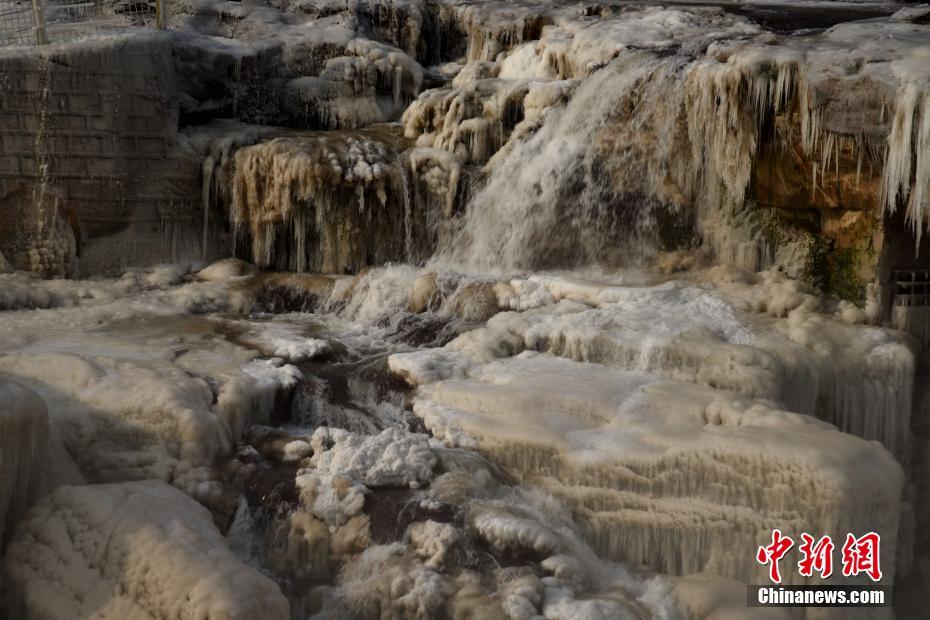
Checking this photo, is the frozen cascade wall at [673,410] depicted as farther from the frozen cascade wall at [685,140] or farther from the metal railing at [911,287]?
the frozen cascade wall at [685,140]

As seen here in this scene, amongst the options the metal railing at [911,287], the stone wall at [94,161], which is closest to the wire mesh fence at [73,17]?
the stone wall at [94,161]

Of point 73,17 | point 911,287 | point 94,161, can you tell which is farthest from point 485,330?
point 73,17

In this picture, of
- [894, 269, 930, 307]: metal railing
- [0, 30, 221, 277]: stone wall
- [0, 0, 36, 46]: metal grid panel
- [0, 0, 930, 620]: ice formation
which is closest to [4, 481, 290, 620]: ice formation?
[0, 0, 930, 620]: ice formation

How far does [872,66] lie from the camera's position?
8.27 meters

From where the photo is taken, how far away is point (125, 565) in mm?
5152

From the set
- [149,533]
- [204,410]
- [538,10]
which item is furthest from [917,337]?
[538,10]

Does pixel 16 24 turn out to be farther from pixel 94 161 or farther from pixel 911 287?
pixel 911 287

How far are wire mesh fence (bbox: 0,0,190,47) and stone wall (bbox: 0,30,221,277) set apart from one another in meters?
0.66

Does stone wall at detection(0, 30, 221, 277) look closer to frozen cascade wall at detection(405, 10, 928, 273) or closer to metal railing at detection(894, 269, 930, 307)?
frozen cascade wall at detection(405, 10, 928, 273)

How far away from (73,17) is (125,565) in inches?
404

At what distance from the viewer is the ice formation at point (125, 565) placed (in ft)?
16.3

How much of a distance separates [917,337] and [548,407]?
3576 mm

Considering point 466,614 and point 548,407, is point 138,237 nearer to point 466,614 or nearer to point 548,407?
point 548,407

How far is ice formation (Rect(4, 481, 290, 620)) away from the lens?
A: 497cm
